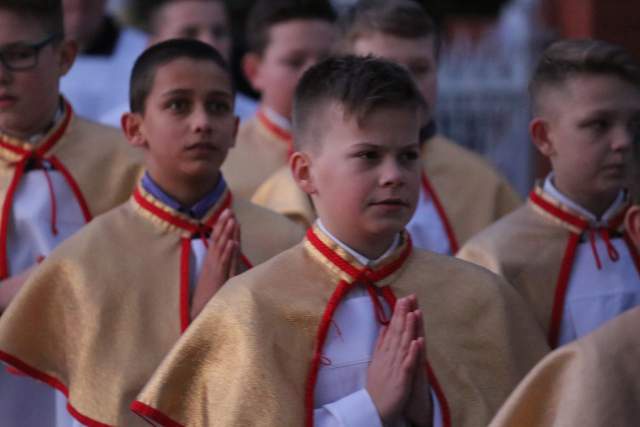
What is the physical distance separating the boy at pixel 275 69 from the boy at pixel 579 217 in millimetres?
2037

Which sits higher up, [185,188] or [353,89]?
[353,89]

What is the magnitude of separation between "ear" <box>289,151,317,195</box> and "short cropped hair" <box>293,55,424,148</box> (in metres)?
0.04

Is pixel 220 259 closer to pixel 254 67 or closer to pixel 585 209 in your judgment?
pixel 585 209

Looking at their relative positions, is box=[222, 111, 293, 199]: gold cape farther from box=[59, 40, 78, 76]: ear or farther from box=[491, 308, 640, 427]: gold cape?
box=[491, 308, 640, 427]: gold cape

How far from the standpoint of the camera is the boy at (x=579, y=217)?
5879 mm

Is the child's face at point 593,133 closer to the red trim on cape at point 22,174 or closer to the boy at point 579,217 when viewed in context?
the boy at point 579,217

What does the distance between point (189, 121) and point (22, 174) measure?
0.88m

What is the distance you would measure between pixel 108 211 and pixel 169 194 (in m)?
0.41

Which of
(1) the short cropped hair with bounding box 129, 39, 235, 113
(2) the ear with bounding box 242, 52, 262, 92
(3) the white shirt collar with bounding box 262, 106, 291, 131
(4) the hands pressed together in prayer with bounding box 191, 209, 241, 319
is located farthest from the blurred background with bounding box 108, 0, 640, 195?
(4) the hands pressed together in prayer with bounding box 191, 209, 241, 319

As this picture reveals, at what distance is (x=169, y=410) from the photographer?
5.00 metres

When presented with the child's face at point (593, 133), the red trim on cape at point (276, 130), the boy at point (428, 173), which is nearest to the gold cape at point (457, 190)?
the boy at point (428, 173)

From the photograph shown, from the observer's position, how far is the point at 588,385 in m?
4.07

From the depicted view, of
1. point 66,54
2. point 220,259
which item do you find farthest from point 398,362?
point 66,54

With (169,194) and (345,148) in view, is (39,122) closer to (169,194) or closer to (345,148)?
(169,194)
